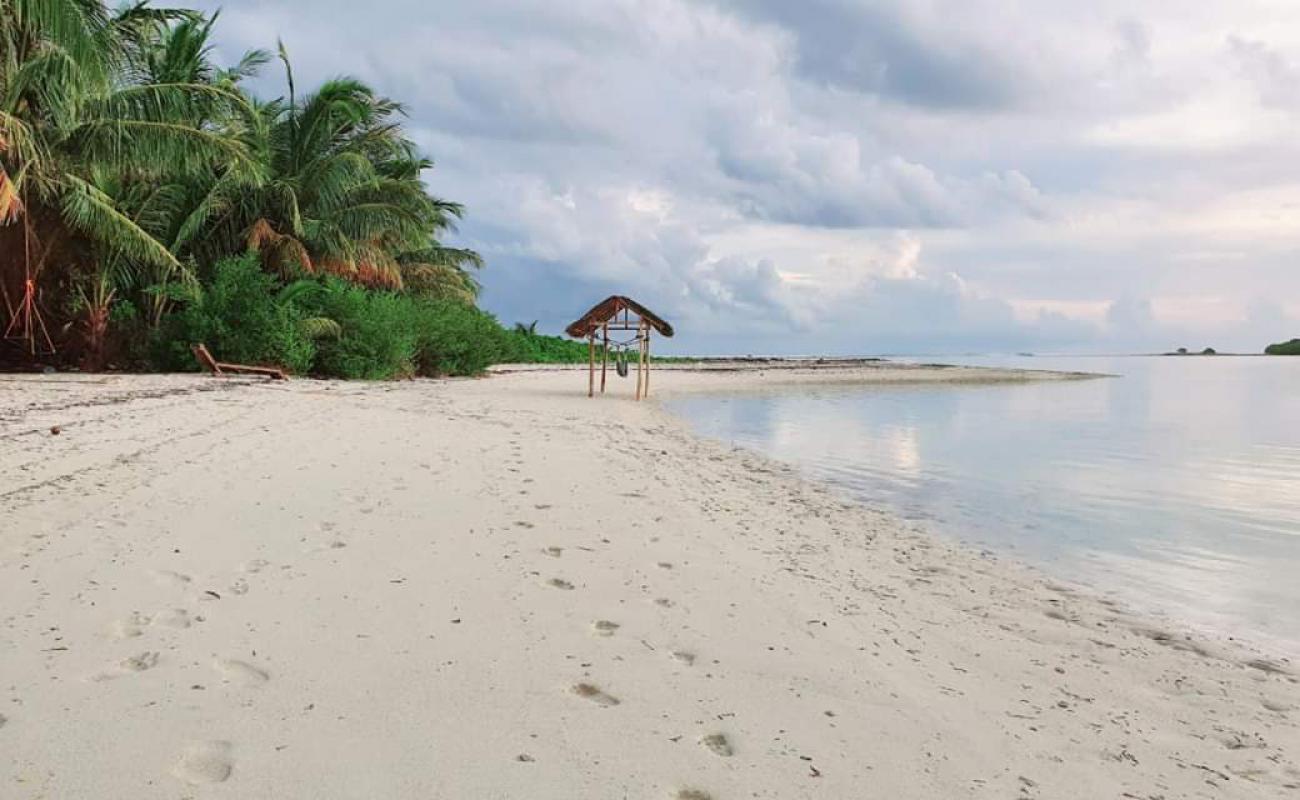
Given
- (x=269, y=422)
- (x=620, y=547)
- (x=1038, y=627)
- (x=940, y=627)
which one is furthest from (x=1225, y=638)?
(x=269, y=422)

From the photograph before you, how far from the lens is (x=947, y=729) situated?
10.2 feet

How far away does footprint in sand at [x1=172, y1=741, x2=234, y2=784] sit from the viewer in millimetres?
2447

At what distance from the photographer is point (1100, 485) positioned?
40.1ft

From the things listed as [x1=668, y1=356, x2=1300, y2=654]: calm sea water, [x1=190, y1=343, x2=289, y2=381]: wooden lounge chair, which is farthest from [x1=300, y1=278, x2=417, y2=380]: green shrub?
[x1=668, y1=356, x2=1300, y2=654]: calm sea water

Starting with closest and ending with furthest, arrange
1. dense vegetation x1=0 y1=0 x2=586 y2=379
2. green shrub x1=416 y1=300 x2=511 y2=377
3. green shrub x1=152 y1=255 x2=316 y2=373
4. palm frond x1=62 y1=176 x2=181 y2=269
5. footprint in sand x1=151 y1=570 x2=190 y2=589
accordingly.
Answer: footprint in sand x1=151 y1=570 x2=190 y2=589, dense vegetation x1=0 y1=0 x2=586 y2=379, palm frond x1=62 y1=176 x2=181 y2=269, green shrub x1=152 y1=255 x2=316 y2=373, green shrub x1=416 y1=300 x2=511 y2=377

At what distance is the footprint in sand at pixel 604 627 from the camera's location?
3875 millimetres

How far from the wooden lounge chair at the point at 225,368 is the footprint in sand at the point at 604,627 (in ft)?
55.4

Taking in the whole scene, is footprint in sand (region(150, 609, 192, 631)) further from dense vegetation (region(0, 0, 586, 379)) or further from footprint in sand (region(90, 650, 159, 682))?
dense vegetation (region(0, 0, 586, 379))

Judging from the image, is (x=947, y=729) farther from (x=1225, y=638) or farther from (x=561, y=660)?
(x=1225, y=638)

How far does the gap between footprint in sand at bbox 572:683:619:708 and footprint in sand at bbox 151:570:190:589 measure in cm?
230

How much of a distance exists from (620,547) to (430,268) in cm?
2865

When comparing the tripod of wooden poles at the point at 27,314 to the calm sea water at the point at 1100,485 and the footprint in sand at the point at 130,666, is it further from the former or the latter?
the footprint in sand at the point at 130,666

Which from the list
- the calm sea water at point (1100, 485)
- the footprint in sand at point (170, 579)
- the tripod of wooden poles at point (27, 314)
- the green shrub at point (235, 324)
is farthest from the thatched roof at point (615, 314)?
the footprint in sand at point (170, 579)

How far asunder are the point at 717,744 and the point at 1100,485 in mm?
11390
